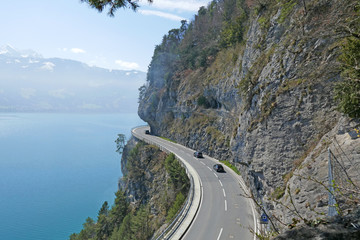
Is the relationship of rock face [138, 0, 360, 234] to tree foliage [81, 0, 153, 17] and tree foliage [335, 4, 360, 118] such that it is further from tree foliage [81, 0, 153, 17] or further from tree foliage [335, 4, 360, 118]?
tree foliage [81, 0, 153, 17]

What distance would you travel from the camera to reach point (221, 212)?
57.8ft

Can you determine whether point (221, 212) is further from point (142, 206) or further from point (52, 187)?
point (52, 187)

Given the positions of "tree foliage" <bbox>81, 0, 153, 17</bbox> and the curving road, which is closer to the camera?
"tree foliage" <bbox>81, 0, 153, 17</bbox>

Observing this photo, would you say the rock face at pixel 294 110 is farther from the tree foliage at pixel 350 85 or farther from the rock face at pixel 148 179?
the rock face at pixel 148 179

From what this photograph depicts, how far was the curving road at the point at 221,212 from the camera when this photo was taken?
48.1 feet

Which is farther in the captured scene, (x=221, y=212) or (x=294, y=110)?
(x=221, y=212)

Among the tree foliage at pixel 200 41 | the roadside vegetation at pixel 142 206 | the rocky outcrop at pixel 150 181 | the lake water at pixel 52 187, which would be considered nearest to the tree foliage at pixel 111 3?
the roadside vegetation at pixel 142 206

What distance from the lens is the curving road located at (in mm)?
14648

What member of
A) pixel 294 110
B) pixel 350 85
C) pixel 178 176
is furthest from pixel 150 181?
pixel 350 85

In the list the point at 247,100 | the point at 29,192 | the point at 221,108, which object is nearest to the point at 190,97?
the point at 221,108

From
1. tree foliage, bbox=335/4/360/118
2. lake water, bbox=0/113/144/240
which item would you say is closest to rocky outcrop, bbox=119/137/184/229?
tree foliage, bbox=335/4/360/118

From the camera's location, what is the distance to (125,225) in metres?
32.2

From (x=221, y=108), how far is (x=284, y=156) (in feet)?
79.2

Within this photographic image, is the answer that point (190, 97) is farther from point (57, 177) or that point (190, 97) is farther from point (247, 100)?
point (57, 177)
